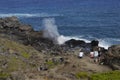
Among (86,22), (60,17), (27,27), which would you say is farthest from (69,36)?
(60,17)

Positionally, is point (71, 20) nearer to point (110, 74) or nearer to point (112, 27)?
point (112, 27)

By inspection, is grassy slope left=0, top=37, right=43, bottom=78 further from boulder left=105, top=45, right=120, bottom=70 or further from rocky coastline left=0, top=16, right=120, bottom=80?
boulder left=105, top=45, right=120, bottom=70

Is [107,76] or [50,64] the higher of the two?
[107,76]

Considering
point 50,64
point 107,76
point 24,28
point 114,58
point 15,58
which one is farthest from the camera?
point 24,28

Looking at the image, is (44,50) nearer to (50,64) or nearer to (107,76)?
(50,64)

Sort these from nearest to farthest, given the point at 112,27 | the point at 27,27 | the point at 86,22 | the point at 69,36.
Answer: the point at 27,27, the point at 69,36, the point at 112,27, the point at 86,22

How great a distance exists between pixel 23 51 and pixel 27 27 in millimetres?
29260

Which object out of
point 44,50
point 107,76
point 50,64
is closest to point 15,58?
point 50,64

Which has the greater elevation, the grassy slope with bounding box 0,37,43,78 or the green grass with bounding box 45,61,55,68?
the grassy slope with bounding box 0,37,43,78

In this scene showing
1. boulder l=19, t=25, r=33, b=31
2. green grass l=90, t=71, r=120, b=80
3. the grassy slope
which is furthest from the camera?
boulder l=19, t=25, r=33, b=31

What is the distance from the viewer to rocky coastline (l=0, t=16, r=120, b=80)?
44.3m

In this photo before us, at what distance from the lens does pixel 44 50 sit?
224 feet

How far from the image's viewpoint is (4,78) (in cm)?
3159

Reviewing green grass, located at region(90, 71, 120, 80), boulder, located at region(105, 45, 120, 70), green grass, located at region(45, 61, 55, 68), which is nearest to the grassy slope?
green grass, located at region(45, 61, 55, 68)
